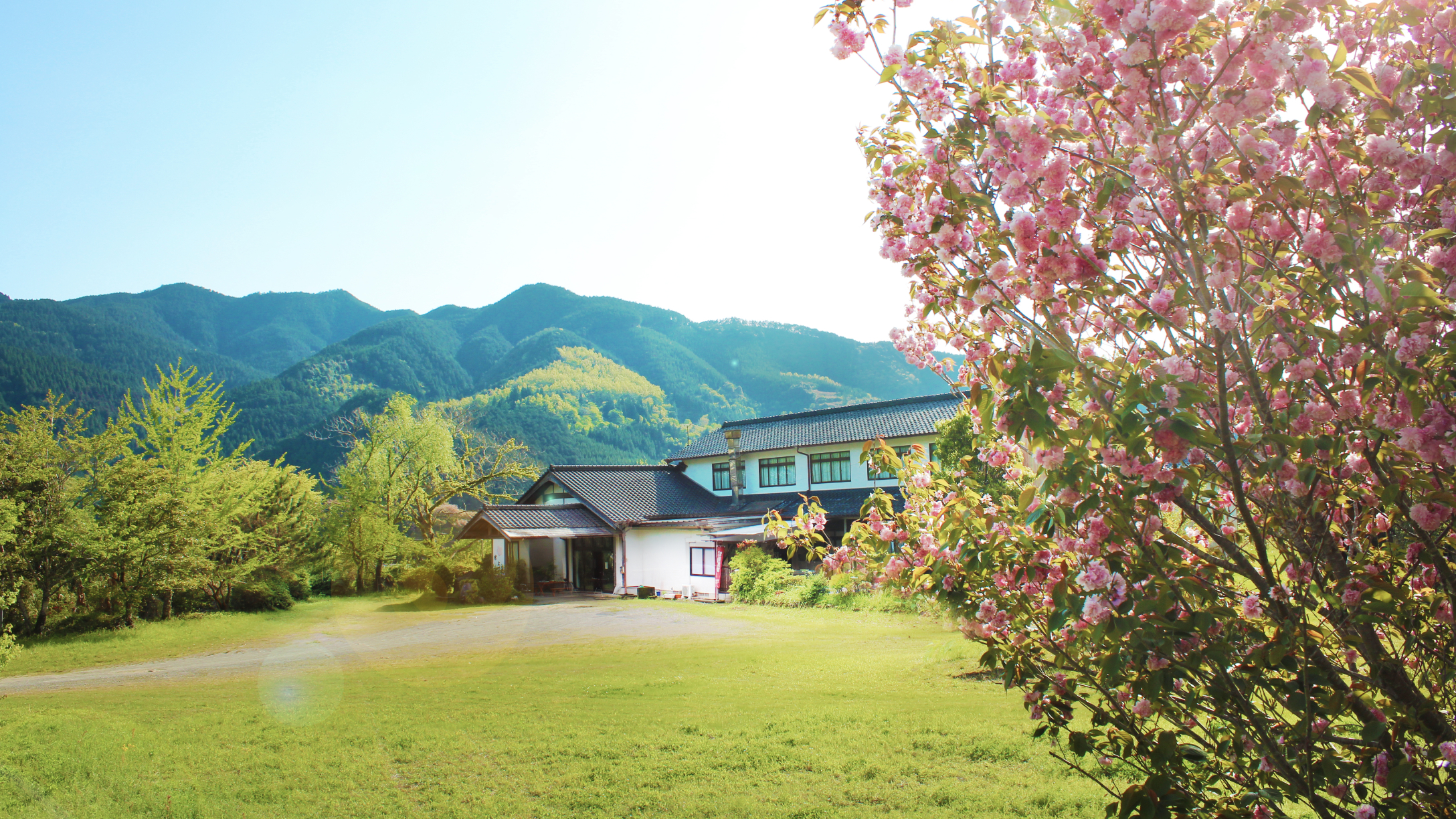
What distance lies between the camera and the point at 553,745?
646 centimetres

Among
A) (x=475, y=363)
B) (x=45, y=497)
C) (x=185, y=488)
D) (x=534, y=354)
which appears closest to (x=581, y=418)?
(x=534, y=354)

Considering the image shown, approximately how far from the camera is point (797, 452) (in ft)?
92.9

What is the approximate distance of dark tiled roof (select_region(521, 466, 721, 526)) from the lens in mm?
26734

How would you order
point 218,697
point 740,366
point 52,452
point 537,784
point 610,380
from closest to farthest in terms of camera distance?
1. point 537,784
2. point 218,697
3. point 52,452
4. point 610,380
5. point 740,366

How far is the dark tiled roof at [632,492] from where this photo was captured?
26.7 m

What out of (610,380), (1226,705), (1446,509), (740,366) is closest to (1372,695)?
(1226,705)

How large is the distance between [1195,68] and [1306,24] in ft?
0.86

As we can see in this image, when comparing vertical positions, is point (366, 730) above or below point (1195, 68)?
below

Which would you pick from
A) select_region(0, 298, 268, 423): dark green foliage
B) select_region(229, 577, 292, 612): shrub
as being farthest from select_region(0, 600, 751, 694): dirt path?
select_region(0, 298, 268, 423): dark green foliage

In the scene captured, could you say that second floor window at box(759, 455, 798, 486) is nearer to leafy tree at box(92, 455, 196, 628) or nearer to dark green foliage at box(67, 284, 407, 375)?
leafy tree at box(92, 455, 196, 628)

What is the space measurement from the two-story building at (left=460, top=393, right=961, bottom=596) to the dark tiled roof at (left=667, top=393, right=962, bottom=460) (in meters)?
0.06

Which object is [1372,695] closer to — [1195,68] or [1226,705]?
[1226,705]

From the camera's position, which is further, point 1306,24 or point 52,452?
point 52,452

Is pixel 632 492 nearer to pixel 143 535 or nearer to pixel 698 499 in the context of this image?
pixel 698 499
